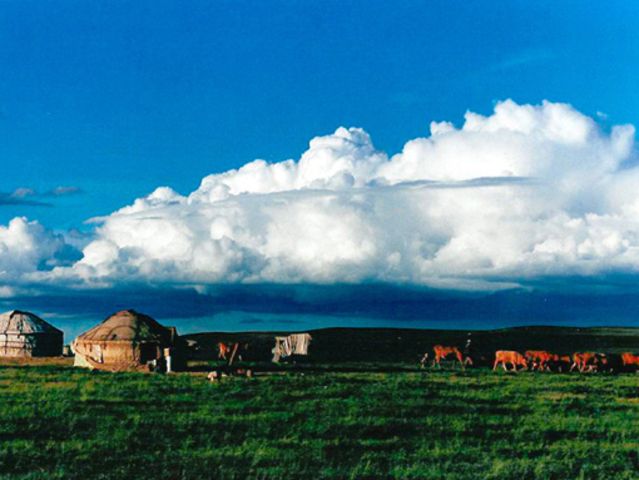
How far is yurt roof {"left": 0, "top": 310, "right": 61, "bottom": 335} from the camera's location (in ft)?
191

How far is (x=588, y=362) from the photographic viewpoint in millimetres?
47969

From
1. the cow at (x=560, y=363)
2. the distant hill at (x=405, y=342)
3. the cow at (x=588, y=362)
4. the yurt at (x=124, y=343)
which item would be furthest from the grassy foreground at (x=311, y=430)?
the distant hill at (x=405, y=342)

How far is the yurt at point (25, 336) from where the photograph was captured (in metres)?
58.0

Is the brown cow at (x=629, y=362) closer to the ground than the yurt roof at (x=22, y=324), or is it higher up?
closer to the ground

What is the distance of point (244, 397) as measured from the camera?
26312 mm

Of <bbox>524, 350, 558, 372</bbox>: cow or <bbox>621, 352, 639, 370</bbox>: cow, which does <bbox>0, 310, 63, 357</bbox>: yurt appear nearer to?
<bbox>524, 350, 558, 372</bbox>: cow

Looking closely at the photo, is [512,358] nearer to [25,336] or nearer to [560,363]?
[560,363]

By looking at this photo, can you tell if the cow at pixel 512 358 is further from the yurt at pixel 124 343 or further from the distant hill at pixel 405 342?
the yurt at pixel 124 343

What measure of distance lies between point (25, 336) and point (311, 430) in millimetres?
43776

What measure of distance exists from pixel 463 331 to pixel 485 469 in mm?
104519

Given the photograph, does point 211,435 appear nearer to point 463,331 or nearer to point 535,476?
point 535,476

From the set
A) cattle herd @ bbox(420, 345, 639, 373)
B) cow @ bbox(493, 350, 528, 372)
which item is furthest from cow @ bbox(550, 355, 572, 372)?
cow @ bbox(493, 350, 528, 372)

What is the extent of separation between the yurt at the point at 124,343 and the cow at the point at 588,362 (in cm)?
2307

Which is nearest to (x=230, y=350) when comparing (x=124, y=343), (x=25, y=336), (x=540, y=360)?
(x=124, y=343)
